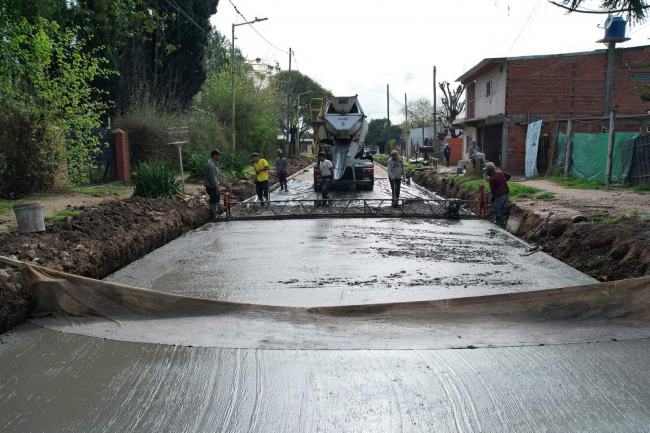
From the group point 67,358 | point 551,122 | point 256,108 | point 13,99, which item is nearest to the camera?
point 67,358

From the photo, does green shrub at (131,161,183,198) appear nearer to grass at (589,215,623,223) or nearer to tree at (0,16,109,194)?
tree at (0,16,109,194)

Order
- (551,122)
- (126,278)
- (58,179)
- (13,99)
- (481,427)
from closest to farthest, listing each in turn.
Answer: (481,427), (126,278), (13,99), (58,179), (551,122)

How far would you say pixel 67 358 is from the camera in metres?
4.98

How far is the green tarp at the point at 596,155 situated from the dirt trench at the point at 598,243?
5.47 m

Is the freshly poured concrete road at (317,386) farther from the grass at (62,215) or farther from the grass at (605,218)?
the grass at (62,215)

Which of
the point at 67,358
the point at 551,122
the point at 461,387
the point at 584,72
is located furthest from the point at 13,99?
the point at 584,72

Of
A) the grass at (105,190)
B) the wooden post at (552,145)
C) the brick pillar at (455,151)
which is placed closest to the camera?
the grass at (105,190)

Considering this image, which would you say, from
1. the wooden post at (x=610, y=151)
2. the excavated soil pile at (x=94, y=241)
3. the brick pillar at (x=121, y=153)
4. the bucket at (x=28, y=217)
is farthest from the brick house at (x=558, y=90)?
the bucket at (x=28, y=217)

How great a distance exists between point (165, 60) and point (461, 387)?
93.6 feet

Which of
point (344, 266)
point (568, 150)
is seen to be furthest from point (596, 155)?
point (344, 266)

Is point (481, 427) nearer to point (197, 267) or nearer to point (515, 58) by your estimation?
point (197, 267)

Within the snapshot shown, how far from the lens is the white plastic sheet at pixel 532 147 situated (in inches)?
846

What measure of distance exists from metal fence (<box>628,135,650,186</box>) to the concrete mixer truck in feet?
28.3

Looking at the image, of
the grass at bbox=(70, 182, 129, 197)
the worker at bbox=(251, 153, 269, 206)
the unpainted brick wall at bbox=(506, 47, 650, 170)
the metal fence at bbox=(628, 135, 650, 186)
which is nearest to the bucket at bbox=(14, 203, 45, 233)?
the grass at bbox=(70, 182, 129, 197)
